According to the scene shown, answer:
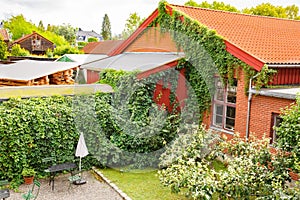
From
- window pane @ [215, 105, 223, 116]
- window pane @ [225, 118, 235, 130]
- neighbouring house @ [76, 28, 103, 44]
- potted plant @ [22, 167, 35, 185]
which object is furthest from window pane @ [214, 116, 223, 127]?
neighbouring house @ [76, 28, 103, 44]

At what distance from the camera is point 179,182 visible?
8.48m

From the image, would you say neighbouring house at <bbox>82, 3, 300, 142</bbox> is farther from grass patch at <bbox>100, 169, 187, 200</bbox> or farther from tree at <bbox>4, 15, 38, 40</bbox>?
tree at <bbox>4, 15, 38, 40</bbox>

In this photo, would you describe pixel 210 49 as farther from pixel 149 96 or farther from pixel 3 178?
pixel 3 178

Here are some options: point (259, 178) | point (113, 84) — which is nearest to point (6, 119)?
point (113, 84)

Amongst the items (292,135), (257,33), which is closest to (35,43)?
(257,33)

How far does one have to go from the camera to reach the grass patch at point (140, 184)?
9.82 meters

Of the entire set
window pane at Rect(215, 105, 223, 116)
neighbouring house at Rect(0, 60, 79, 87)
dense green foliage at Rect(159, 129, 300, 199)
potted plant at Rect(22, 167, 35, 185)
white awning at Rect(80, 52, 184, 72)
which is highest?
white awning at Rect(80, 52, 184, 72)

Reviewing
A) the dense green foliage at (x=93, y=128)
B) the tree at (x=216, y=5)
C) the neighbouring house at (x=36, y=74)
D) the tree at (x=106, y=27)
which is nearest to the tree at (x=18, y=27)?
the tree at (x=106, y=27)

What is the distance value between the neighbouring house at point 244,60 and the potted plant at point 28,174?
6.07 metres

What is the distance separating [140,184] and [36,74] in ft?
40.7

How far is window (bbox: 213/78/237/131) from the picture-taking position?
12836 mm

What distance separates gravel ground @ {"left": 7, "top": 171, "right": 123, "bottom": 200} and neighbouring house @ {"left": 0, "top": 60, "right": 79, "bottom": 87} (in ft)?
32.0

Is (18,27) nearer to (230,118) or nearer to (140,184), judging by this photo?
(230,118)

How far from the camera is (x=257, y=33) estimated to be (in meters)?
15.2
